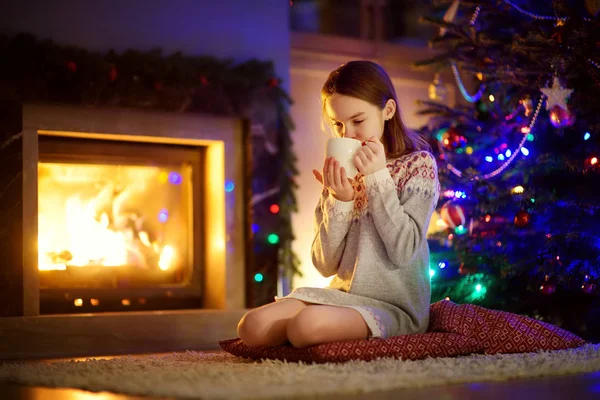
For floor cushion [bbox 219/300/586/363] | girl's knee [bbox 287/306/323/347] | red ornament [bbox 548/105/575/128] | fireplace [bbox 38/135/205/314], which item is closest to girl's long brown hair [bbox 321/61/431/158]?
floor cushion [bbox 219/300/586/363]

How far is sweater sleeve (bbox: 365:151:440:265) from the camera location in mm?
1961

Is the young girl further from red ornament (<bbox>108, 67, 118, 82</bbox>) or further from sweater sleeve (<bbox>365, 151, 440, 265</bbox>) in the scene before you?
red ornament (<bbox>108, 67, 118, 82</bbox>)

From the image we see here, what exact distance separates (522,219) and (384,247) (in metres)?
0.98

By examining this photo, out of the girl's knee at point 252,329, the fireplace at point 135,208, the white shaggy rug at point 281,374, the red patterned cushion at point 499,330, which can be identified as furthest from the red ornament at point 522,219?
the fireplace at point 135,208

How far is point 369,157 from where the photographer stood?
1919mm

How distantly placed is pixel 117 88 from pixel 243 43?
739mm

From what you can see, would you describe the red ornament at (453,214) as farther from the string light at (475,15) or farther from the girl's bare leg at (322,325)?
the girl's bare leg at (322,325)

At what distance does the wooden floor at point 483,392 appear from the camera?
1.38 metres

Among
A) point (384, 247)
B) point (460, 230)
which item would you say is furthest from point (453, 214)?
point (384, 247)

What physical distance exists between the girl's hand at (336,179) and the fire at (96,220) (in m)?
1.95

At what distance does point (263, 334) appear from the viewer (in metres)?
1.99

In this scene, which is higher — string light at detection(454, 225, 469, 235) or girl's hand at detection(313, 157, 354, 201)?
girl's hand at detection(313, 157, 354, 201)

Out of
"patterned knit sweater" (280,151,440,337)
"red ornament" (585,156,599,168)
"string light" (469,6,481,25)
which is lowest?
"patterned knit sweater" (280,151,440,337)

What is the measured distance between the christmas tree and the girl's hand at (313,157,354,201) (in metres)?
1.09
